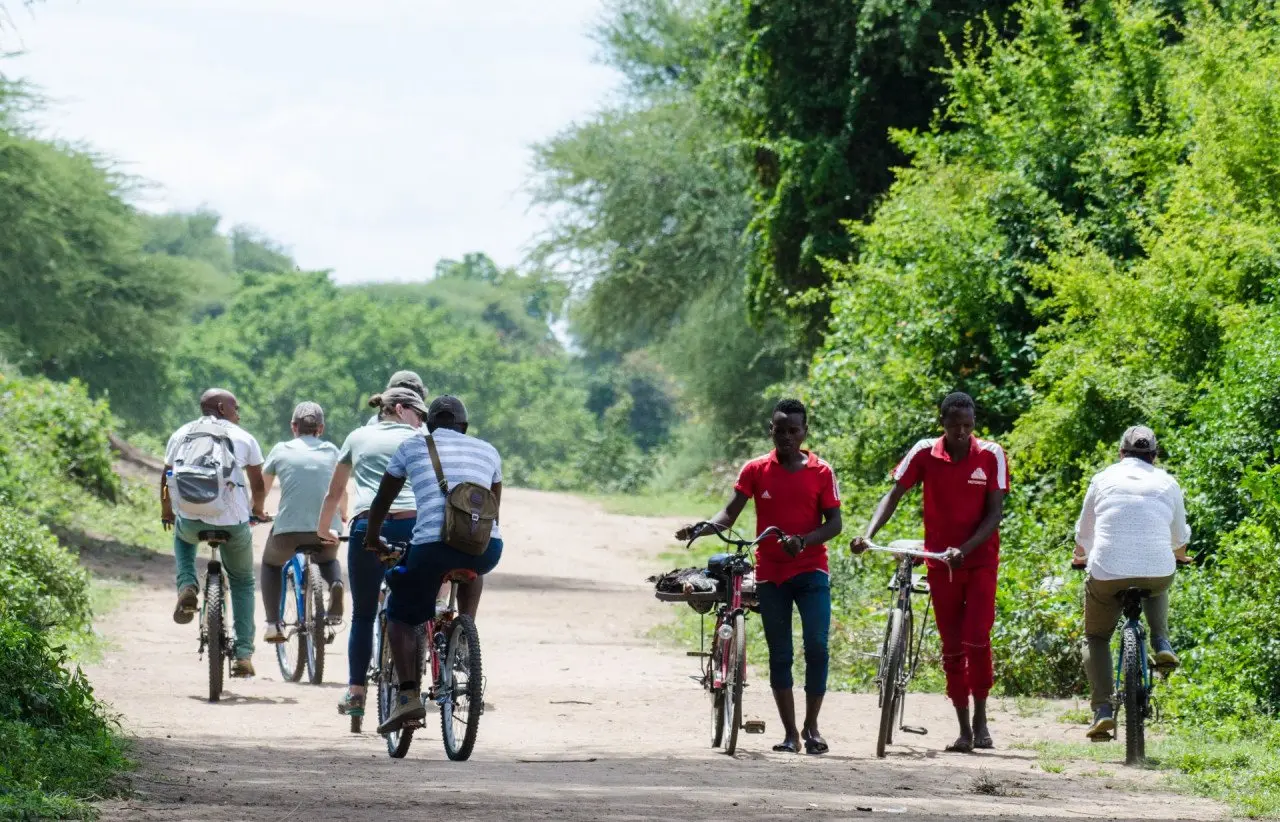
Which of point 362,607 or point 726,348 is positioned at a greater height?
point 726,348

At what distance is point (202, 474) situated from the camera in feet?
39.9

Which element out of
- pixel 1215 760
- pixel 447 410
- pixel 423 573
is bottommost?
pixel 1215 760

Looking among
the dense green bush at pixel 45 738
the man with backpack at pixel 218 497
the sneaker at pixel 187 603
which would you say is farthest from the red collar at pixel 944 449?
the sneaker at pixel 187 603

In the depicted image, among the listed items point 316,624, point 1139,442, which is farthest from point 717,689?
point 316,624

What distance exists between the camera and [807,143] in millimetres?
23984

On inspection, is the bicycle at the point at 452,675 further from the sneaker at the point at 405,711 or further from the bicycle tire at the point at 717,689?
the bicycle tire at the point at 717,689

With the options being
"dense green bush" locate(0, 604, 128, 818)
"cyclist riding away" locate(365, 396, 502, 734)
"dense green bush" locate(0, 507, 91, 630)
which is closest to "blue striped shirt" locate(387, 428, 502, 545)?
"cyclist riding away" locate(365, 396, 502, 734)

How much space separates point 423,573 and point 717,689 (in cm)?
185

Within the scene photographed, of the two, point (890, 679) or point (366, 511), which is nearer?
point (890, 679)

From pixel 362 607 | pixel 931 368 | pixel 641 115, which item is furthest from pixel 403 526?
pixel 641 115

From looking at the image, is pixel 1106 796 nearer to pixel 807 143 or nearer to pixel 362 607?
pixel 362 607

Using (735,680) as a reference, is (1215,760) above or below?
below

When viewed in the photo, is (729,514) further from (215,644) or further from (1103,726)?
(215,644)

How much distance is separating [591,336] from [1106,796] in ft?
113
